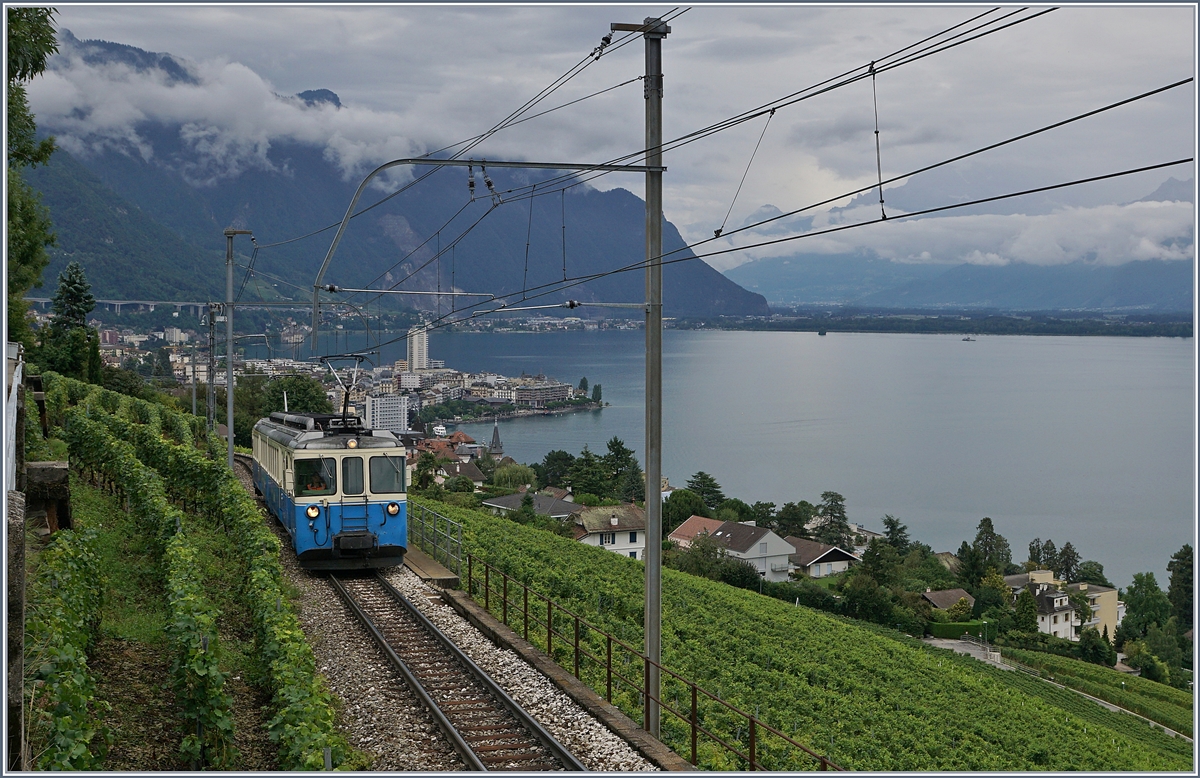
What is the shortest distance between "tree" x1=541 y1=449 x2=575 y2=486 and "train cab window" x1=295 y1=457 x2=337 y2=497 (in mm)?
77179

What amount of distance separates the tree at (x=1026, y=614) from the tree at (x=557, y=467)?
40.6 metres

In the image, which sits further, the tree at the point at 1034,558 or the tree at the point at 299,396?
the tree at the point at 1034,558

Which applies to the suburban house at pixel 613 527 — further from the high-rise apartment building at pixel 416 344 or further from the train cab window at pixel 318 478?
the train cab window at pixel 318 478

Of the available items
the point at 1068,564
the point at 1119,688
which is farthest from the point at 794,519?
the point at 1119,688

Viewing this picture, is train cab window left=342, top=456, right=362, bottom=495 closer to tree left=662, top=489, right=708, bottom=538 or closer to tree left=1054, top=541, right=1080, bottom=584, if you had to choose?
tree left=662, top=489, right=708, bottom=538

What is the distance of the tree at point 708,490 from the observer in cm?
8731

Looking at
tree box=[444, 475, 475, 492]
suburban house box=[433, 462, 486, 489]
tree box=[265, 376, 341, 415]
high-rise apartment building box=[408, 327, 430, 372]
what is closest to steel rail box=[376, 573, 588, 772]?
high-rise apartment building box=[408, 327, 430, 372]

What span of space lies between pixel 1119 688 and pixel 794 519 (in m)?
33.1

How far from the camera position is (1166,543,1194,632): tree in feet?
251

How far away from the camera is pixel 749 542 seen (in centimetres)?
7375

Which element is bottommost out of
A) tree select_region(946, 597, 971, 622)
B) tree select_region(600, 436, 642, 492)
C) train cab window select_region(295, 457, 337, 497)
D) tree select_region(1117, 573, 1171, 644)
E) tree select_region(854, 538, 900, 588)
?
tree select_region(1117, 573, 1171, 644)

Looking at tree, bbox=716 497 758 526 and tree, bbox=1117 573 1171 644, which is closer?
tree, bbox=1117 573 1171 644

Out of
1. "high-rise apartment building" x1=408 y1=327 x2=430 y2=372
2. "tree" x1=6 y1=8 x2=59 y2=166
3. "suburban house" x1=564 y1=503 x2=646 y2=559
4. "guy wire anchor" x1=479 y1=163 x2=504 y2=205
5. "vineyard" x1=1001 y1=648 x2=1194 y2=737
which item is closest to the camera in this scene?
"guy wire anchor" x1=479 y1=163 x2=504 y2=205

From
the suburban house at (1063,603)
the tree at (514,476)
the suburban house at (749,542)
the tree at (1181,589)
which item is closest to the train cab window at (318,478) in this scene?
the suburban house at (749,542)
